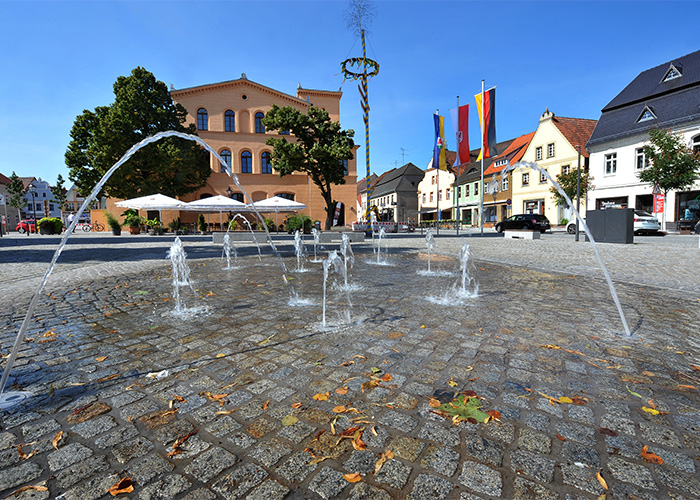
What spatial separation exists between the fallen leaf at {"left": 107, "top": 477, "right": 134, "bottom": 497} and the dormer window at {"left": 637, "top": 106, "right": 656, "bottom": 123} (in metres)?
37.3

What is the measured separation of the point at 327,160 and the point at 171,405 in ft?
79.0

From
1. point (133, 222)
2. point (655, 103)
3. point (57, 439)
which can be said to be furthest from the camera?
point (655, 103)

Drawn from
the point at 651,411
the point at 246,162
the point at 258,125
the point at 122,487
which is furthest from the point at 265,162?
the point at 651,411

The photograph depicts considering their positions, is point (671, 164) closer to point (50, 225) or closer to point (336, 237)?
point (336, 237)

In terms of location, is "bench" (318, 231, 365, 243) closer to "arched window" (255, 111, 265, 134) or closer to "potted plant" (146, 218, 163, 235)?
"potted plant" (146, 218, 163, 235)

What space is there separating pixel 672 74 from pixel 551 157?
11079 mm

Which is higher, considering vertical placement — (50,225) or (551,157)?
(551,157)

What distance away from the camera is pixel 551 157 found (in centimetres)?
3759

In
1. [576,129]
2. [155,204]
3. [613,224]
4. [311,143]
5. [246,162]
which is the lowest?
[613,224]

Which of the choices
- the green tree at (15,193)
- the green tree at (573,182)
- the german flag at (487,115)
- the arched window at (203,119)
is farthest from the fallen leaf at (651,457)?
the green tree at (15,193)

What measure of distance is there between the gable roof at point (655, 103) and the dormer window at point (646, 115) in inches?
4.4

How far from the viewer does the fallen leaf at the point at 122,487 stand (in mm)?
1716

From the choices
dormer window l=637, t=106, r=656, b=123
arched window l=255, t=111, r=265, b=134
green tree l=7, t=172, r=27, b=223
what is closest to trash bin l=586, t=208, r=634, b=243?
dormer window l=637, t=106, r=656, b=123

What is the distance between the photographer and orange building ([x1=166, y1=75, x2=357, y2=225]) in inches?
1341
